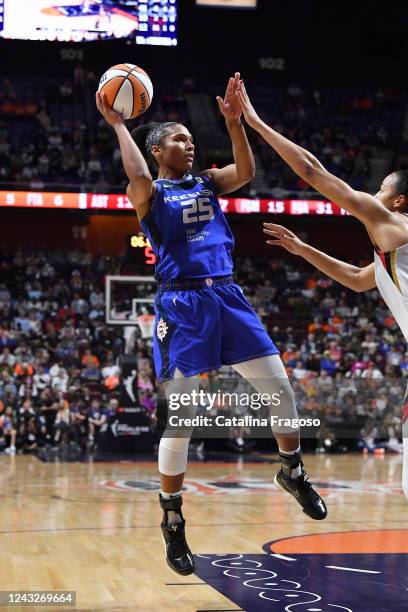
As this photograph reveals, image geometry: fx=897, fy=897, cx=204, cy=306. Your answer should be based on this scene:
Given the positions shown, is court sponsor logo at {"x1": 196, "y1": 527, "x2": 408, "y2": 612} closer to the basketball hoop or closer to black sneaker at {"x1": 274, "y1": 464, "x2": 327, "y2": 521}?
black sneaker at {"x1": 274, "y1": 464, "x2": 327, "y2": 521}

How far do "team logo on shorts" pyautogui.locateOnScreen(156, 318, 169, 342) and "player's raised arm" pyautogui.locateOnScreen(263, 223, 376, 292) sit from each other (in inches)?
39.7

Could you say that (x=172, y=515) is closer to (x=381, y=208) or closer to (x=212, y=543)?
(x=381, y=208)

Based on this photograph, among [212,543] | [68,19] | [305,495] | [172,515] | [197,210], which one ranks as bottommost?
[212,543]

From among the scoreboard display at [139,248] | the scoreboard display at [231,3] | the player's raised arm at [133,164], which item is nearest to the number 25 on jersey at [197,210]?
the player's raised arm at [133,164]

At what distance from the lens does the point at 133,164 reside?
5.15 metres

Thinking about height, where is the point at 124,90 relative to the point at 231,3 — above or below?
below

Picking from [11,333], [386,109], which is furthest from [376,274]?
[386,109]

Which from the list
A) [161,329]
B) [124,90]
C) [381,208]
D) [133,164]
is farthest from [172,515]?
[124,90]

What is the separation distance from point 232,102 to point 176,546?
264 cm

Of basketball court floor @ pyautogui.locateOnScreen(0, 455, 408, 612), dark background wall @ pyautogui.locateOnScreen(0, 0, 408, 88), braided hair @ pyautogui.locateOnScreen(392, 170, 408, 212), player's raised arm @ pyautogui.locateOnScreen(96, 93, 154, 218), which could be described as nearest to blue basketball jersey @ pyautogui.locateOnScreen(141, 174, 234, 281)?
player's raised arm @ pyautogui.locateOnScreen(96, 93, 154, 218)

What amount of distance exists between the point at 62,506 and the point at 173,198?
6245 millimetres

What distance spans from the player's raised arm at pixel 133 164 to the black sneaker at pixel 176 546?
176 centimetres

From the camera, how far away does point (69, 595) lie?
18.7 feet

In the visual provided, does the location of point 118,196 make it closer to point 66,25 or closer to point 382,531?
point 66,25
